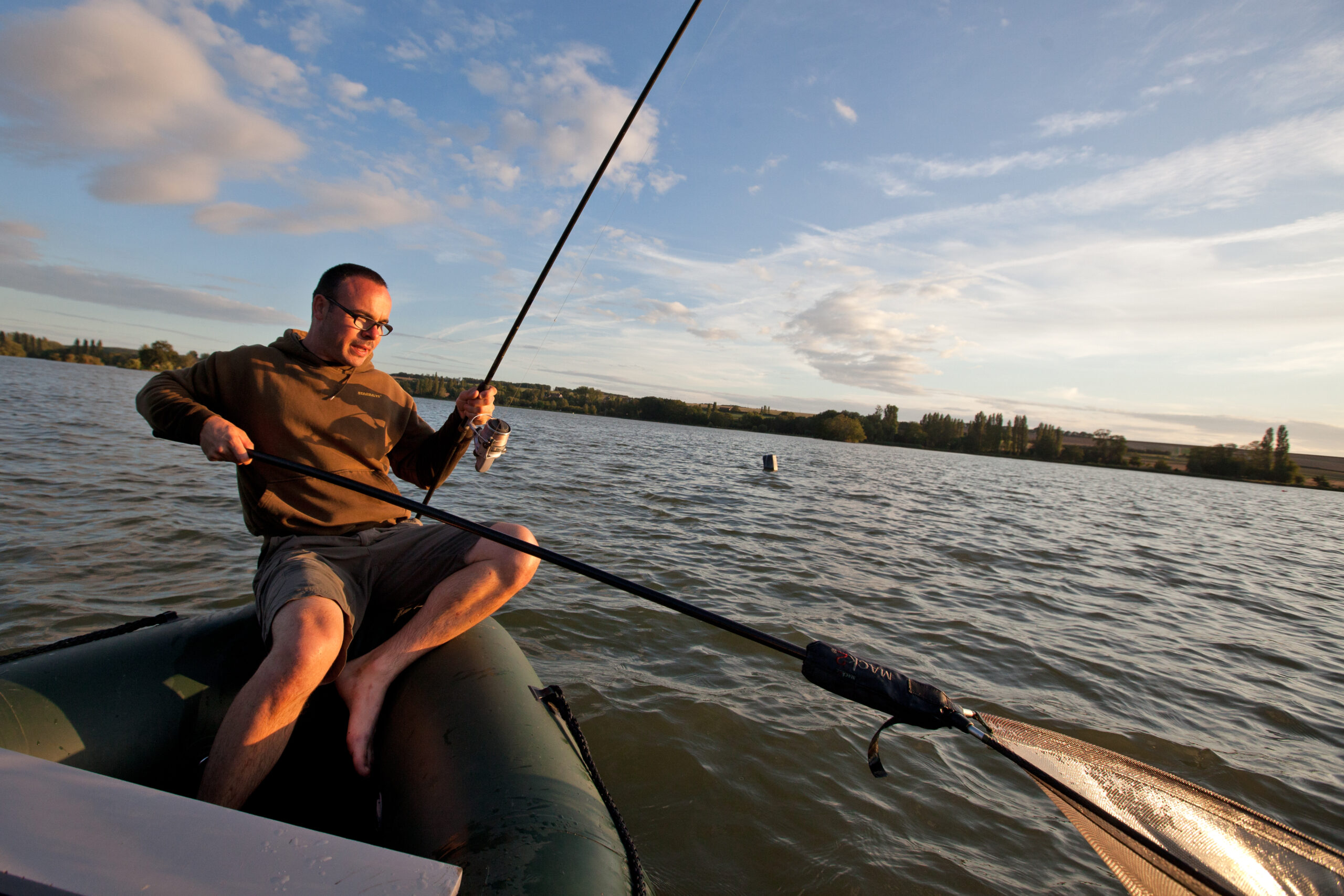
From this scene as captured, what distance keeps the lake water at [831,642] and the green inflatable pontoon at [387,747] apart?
926mm

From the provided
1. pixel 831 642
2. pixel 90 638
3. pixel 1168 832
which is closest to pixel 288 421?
pixel 90 638

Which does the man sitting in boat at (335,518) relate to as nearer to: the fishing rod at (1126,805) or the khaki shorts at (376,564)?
the khaki shorts at (376,564)

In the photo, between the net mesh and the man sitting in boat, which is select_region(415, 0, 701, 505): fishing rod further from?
the net mesh

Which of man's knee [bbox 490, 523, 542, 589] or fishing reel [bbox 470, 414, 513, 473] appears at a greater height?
fishing reel [bbox 470, 414, 513, 473]

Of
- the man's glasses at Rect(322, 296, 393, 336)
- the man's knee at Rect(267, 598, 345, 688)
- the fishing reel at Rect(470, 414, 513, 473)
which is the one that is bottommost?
the man's knee at Rect(267, 598, 345, 688)

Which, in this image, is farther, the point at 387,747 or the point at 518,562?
the point at 518,562

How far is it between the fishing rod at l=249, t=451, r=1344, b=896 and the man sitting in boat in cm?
71

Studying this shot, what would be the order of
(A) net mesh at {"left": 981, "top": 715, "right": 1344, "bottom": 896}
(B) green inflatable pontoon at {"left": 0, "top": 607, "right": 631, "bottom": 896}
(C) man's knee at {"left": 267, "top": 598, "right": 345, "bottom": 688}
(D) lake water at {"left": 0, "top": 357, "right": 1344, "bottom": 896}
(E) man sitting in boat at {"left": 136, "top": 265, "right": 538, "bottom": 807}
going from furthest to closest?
(D) lake water at {"left": 0, "top": 357, "right": 1344, "bottom": 896} < (E) man sitting in boat at {"left": 136, "top": 265, "right": 538, "bottom": 807} < (C) man's knee at {"left": 267, "top": 598, "right": 345, "bottom": 688} < (A) net mesh at {"left": 981, "top": 715, "right": 1344, "bottom": 896} < (B) green inflatable pontoon at {"left": 0, "top": 607, "right": 631, "bottom": 896}

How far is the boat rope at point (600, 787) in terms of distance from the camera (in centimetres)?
177

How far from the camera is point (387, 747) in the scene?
234 cm

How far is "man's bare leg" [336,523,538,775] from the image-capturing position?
2.47 meters

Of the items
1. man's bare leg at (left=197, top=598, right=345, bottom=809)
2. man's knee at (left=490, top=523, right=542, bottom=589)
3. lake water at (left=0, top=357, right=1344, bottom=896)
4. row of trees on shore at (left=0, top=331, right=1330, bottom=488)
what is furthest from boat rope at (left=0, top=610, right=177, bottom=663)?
row of trees on shore at (left=0, top=331, right=1330, bottom=488)

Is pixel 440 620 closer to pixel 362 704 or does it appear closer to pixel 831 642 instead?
pixel 362 704

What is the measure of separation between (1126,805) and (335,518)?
3.36 meters
